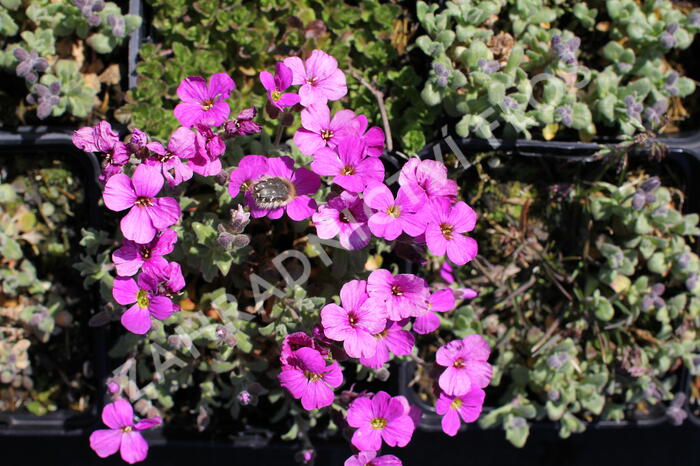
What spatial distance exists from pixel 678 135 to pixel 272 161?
1635 mm

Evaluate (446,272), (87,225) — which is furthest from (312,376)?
(87,225)

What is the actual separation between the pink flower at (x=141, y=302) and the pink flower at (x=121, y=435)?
0.39 metres

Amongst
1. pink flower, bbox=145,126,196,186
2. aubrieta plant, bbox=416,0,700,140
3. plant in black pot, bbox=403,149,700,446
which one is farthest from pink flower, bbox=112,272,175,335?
aubrieta plant, bbox=416,0,700,140

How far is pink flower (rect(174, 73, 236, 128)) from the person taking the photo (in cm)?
175

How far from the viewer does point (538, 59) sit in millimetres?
2293

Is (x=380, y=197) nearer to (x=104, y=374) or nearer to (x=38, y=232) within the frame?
(x=104, y=374)

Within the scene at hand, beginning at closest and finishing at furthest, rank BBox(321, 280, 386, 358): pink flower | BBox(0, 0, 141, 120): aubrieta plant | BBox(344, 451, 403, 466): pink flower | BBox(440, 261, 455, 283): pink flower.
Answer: BBox(321, 280, 386, 358): pink flower < BBox(344, 451, 403, 466): pink flower < BBox(0, 0, 141, 120): aubrieta plant < BBox(440, 261, 455, 283): pink flower

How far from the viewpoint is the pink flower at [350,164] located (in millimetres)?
1702

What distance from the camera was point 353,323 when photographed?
1659 mm

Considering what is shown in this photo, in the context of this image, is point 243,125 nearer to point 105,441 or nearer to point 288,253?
point 288,253

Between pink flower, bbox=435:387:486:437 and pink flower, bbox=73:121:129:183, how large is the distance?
3.71ft

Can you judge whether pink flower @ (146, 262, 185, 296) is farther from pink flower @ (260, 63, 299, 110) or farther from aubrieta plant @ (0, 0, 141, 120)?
aubrieta plant @ (0, 0, 141, 120)

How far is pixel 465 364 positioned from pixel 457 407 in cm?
13

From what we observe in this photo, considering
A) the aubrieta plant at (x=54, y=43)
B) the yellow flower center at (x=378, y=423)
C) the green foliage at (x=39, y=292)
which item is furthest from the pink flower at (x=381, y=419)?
the aubrieta plant at (x=54, y=43)
